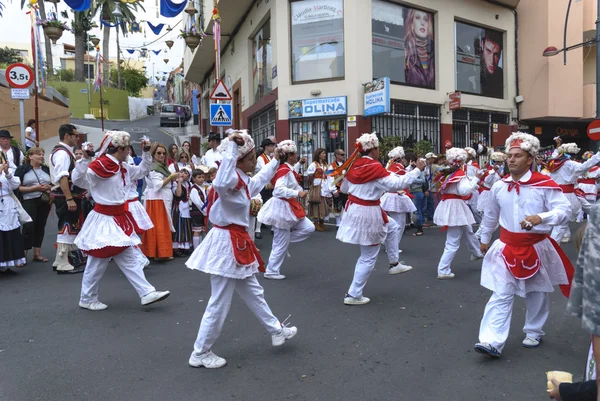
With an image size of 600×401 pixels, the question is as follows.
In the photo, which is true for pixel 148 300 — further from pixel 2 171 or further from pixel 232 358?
pixel 2 171

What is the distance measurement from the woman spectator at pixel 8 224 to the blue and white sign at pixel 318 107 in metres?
10.3

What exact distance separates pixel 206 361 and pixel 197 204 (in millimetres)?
4773

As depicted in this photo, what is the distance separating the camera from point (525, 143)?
4242 millimetres

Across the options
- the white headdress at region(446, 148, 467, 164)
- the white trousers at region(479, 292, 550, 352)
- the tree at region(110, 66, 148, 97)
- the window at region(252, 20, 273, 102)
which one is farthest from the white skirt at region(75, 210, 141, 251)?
the tree at region(110, 66, 148, 97)

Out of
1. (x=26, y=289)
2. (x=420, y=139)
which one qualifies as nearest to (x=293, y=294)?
(x=26, y=289)

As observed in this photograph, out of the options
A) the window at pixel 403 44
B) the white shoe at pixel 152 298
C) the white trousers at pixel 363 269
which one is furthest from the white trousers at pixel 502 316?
the window at pixel 403 44

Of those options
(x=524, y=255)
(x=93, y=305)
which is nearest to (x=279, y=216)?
→ (x=93, y=305)

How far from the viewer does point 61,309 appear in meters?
5.61

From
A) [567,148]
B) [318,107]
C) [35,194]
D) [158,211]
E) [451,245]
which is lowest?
[451,245]

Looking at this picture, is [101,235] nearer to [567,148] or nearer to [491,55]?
[567,148]

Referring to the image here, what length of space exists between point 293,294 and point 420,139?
1232cm

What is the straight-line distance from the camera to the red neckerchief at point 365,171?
18.5 ft

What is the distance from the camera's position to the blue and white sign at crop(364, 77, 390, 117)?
14.4 m

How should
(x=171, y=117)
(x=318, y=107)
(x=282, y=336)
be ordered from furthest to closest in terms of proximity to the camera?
(x=171, y=117) < (x=318, y=107) < (x=282, y=336)
